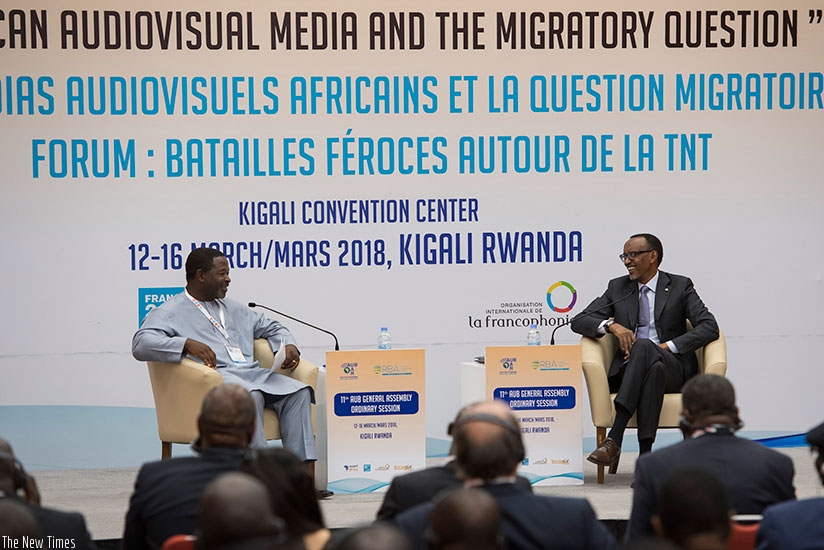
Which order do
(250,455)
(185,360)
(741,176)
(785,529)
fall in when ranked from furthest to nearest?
(741,176) < (185,360) < (250,455) < (785,529)

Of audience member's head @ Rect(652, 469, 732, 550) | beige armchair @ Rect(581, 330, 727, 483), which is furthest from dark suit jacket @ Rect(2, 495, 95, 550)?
beige armchair @ Rect(581, 330, 727, 483)

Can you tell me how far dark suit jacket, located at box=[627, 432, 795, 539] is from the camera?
3518 mm

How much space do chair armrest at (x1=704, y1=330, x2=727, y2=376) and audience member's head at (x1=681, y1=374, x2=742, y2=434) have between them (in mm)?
2646

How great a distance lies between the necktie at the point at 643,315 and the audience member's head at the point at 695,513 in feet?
13.7

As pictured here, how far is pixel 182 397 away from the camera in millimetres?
6137

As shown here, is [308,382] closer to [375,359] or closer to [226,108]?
[375,359]

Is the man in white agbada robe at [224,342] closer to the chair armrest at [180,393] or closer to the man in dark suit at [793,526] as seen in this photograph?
the chair armrest at [180,393]

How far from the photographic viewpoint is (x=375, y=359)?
20.2 feet

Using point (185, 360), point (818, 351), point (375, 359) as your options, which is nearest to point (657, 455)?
point (375, 359)

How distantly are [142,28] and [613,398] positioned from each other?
3.60m

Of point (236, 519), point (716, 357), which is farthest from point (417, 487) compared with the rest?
point (716, 357)

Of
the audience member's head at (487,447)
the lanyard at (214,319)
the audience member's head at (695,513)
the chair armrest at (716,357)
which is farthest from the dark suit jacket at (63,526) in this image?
the chair armrest at (716,357)

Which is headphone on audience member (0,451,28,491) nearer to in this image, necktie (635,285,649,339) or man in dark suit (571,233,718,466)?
man in dark suit (571,233,718,466)

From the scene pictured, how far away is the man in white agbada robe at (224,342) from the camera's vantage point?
6105mm
